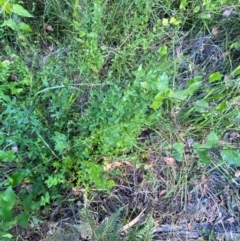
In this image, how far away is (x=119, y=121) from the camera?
1409mm

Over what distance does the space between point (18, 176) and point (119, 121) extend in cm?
41

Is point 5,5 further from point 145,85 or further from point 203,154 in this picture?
point 203,154

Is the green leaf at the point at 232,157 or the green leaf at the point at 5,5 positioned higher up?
the green leaf at the point at 5,5

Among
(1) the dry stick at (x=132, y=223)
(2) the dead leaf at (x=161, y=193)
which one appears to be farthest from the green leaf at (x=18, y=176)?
(2) the dead leaf at (x=161, y=193)

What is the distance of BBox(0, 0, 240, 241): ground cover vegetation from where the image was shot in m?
1.42

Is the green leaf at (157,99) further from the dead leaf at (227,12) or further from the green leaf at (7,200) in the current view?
the dead leaf at (227,12)

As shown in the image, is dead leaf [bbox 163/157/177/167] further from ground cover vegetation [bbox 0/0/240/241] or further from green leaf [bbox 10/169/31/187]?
green leaf [bbox 10/169/31/187]

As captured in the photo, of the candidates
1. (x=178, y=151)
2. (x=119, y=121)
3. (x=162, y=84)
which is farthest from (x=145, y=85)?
(x=178, y=151)

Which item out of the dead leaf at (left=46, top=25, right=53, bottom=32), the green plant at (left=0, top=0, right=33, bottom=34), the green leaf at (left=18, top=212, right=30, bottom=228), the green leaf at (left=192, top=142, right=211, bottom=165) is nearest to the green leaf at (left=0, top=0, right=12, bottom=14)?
the green plant at (left=0, top=0, right=33, bottom=34)

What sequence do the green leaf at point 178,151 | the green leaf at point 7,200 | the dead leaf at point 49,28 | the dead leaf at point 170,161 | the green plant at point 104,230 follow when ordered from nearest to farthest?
the green leaf at point 7,200 < the green plant at point 104,230 < the green leaf at point 178,151 < the dead leaf at point 170,161 < the dead leaf at point 49,28

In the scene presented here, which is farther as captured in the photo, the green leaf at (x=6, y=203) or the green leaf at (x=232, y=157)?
the green leaf at (x=232, y=157)

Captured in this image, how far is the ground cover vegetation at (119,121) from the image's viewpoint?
1422mm

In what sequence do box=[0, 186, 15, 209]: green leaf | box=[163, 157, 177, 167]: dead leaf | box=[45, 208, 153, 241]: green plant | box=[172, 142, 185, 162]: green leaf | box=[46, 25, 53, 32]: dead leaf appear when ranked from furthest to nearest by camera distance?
box=[46, 25, 53, 32]: dead leaf < box=[163, 157, 177, 167]: dead leaf < box=[172, 142, 185, 162]: green leaf < box=[45, 208, 153, 241]: green plant < box=[0, 186, 15, 209]: green leaf

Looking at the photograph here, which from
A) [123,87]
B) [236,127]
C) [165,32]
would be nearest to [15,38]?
[123,87]
